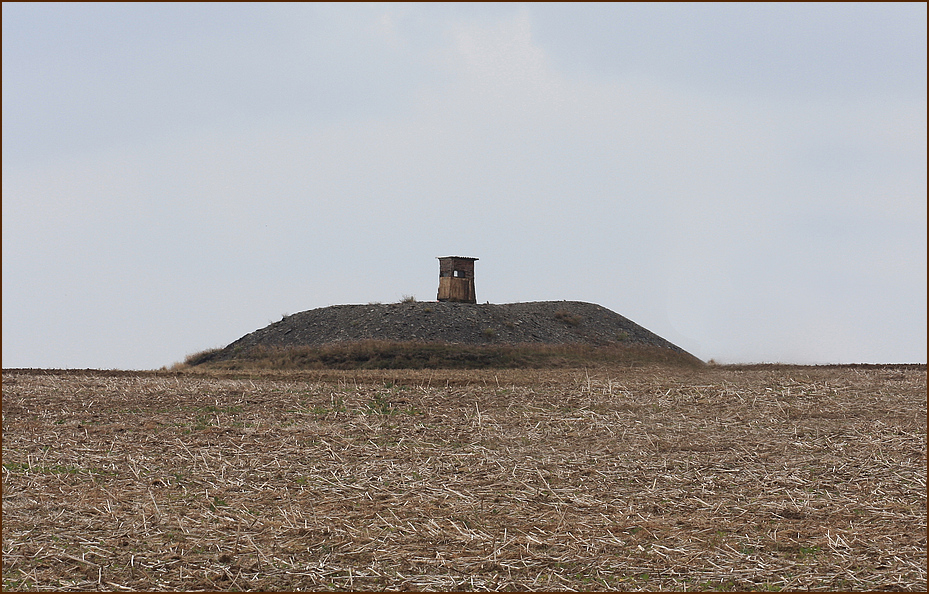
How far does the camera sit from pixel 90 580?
27.0ft

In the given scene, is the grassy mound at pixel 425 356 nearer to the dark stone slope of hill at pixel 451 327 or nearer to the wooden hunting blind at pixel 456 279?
the dark stone slope of hill at pixel 451 327

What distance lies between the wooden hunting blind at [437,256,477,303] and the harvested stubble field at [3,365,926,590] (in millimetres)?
13792

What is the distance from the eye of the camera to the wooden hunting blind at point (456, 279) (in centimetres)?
3309

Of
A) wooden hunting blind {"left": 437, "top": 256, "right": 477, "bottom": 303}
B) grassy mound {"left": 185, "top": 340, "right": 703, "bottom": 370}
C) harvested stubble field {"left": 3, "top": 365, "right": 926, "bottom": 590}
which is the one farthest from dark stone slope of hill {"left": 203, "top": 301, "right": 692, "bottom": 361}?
harvested stubble field {"left": 3, "top": 365, "right": 926, "bottom": 590}

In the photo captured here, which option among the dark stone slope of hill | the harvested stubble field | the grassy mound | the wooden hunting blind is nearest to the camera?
the harvested stubble field

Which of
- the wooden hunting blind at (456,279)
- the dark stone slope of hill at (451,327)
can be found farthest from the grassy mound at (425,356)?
the wooden hunting blind at (456,279)

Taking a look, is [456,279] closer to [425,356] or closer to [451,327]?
[451,327]

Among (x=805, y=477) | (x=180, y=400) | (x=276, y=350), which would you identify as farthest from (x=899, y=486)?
(x=276, y=350)

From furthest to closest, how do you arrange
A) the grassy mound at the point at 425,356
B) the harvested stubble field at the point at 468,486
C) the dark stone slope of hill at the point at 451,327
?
the dark stone slope of hill at the point at 451,327
the grassy mound at the point at 425,356
the harvested stubble field at the point at 468,486

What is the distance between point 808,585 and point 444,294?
85.4 feet

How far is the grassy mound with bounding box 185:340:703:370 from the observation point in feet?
86.4

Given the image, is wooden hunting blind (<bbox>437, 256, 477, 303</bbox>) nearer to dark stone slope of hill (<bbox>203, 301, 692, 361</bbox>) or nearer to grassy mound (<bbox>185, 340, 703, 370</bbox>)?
dark stone slope of hill (<bbox>203, 301, 692, 361</bbox>)

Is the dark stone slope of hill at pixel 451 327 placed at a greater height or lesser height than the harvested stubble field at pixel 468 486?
greater

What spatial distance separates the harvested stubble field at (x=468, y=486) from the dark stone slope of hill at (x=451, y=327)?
961 centimetres
